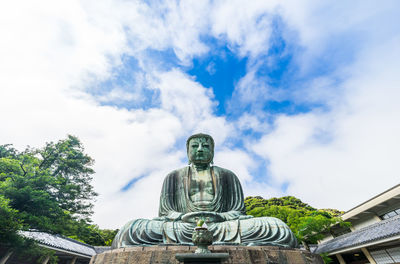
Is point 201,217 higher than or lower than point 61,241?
lower

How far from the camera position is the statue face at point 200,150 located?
6.88 meters

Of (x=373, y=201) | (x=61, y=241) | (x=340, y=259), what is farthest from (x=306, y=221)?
(x=61, y=241)

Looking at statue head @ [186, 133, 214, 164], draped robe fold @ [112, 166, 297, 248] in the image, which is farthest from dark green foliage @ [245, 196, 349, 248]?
draped robe fold @ [112, 166, 297, 248]

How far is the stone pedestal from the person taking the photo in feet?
12.0

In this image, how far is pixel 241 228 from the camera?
4488 millimetres

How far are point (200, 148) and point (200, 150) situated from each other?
2.7 inches

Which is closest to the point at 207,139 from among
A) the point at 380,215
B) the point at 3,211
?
the point at 3,211

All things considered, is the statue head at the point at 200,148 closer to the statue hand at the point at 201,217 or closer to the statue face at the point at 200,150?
the statue face at the point at 200,150

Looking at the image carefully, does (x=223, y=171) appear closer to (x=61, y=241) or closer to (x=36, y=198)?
(x=36, y=198)

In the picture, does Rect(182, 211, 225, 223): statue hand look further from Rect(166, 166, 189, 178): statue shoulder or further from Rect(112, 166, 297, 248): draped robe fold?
Rect(166, 166, 189, 178): statue shoulder

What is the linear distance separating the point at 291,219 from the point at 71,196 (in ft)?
49.0

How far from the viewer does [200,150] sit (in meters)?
6.88

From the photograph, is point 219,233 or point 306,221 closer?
point 219,233

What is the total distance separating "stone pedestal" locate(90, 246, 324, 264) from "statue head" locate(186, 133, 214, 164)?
10.4 feet
